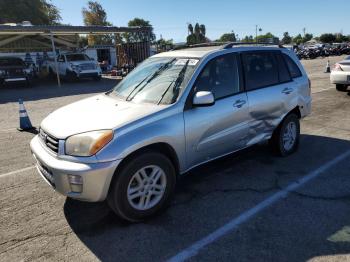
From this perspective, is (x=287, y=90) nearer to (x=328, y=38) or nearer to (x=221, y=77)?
(x=221, y=77)

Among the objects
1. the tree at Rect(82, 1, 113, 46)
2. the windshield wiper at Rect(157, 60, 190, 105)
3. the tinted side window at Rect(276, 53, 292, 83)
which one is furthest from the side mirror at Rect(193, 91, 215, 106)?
the tree at Rect(82, 1, 113, 46)

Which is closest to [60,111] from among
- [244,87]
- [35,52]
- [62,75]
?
[244,87]

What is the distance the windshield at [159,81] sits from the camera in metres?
4.09

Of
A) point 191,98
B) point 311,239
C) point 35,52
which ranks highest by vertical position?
point 35,52

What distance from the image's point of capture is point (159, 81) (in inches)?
172

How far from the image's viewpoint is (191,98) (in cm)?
400

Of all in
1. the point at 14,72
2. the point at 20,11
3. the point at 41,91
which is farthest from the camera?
the point at 20,11

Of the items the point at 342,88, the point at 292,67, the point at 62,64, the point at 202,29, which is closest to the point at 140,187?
the point at 292,67

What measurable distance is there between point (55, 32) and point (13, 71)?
4272 millimetres

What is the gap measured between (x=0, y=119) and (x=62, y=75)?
1432 centimetres

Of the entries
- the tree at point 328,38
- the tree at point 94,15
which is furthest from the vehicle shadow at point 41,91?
the tree at point 328,38

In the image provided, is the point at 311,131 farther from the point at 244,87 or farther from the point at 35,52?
the point at 35,52

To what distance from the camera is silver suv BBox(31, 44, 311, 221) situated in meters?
3.37

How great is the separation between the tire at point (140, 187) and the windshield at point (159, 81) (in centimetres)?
74
